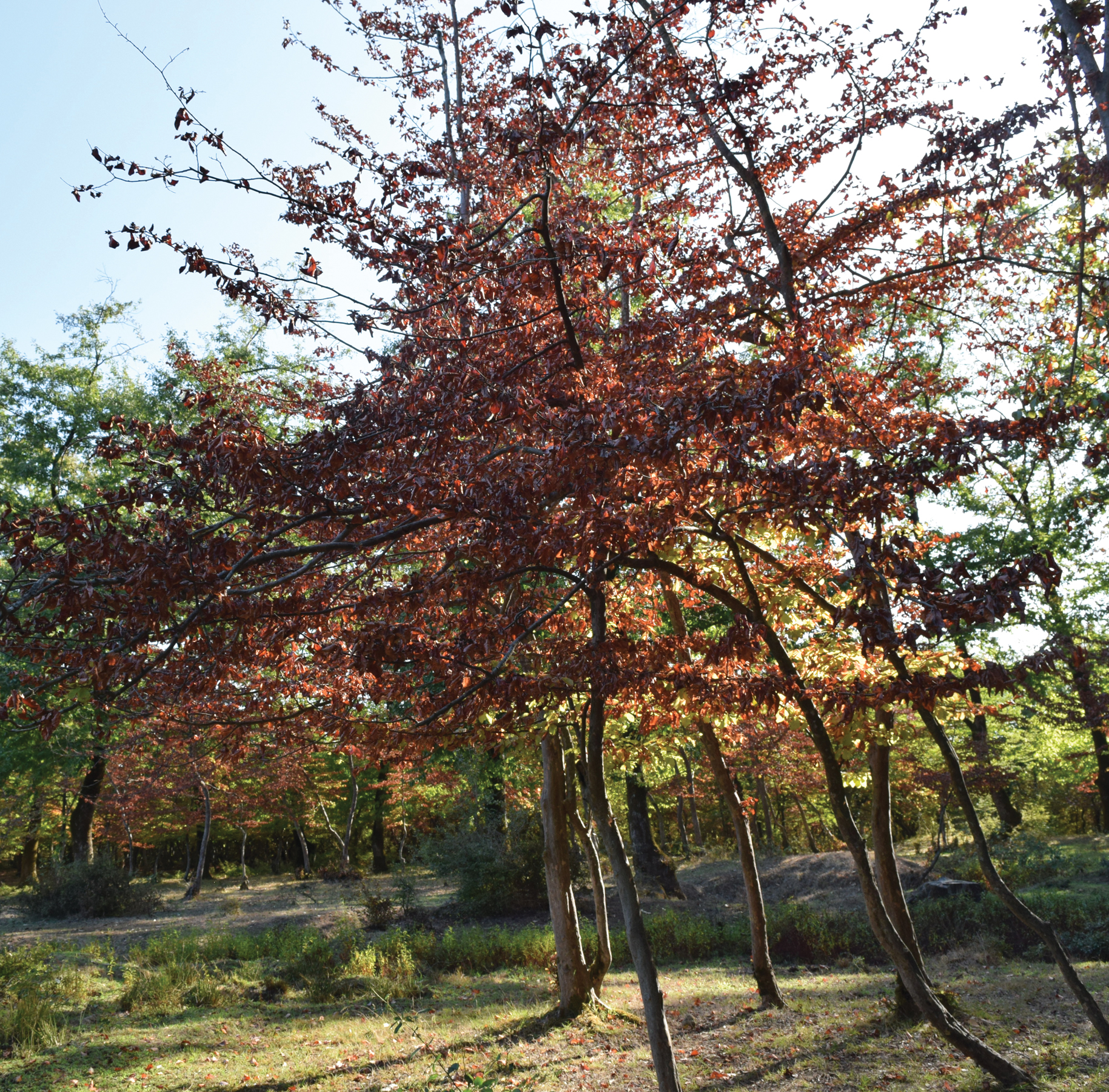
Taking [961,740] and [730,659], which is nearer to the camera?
[730,659]

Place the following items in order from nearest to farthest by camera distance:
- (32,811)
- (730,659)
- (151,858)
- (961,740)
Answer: (730,659), (961,740), (32,811), (151,858)

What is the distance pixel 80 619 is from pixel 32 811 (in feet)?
86.4

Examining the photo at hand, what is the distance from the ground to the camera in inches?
252

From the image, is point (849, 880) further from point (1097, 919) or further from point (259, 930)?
A: point (259, 930)

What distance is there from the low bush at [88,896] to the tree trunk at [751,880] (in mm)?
14927

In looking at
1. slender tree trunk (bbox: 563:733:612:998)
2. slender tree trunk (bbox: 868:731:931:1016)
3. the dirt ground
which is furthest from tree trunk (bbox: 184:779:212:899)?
slender tree trunk (bbox: 868:731:931:1016)

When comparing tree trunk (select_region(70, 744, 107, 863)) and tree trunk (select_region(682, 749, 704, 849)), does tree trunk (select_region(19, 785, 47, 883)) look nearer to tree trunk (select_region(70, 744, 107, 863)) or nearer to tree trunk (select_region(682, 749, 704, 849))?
tree trunk (select_region(70, 744, 107, 863))

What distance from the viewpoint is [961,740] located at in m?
19.1

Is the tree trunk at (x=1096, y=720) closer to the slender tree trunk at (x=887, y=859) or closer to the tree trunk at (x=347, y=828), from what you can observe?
the slender tree trunk at (x=887, y=859)

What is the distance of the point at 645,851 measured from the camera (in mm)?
17297

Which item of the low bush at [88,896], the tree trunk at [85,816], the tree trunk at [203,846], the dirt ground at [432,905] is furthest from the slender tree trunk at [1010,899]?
the tree trunk at [85,816]

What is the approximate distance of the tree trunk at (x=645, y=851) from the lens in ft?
55.0

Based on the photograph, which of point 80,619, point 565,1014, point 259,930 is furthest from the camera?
point 259,930

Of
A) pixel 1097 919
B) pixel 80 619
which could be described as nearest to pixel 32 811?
pixel 80 619
